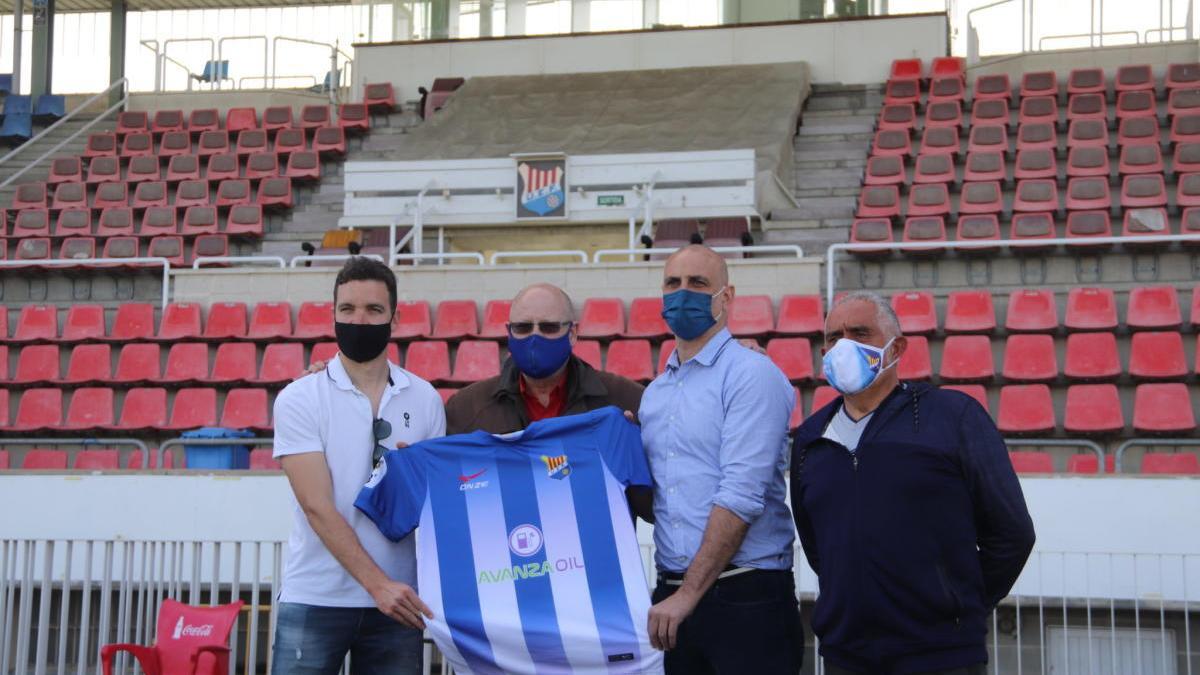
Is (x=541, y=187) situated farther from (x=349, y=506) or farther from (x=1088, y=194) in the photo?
(x=349, y=506)

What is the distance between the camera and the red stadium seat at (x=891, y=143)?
1552cm

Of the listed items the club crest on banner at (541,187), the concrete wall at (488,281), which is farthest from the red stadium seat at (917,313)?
the club crest on banner at (541,187)

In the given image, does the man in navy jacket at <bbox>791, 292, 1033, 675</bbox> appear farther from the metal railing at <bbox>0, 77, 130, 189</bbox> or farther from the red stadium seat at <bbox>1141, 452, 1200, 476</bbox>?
the metal railing at <bbox>0, 77, 130, 189</bbox>

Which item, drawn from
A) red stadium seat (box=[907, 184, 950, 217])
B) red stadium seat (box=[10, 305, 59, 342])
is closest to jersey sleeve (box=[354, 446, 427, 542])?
red stadium seat (box=[10, 305, 59, 342])

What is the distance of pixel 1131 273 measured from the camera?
11867 millimetres

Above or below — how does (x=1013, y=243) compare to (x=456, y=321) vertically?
above

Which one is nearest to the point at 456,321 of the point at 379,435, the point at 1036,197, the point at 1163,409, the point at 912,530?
the point at 1163,409

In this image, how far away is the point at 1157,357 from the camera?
1025 centimetres

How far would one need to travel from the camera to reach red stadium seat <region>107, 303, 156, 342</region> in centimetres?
1259

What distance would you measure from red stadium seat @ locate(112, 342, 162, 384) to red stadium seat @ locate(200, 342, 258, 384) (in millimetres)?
495

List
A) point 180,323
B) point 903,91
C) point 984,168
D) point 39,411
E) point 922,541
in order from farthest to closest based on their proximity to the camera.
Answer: point 903,91, point 984,168, point 180,323, point 39,411, point 922,541

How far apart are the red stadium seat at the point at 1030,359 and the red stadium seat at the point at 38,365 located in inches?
308

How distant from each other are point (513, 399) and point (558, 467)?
1.12ft

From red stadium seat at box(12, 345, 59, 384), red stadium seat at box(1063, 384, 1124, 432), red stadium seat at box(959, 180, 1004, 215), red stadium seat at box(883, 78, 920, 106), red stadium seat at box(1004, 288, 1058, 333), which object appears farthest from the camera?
red stadium seat at box(883, 78, 920, 106)
